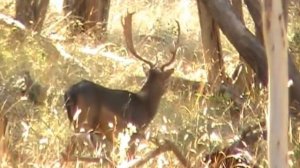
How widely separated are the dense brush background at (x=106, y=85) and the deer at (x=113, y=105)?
122 millimetres

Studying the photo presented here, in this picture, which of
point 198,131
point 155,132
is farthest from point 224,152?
point 155,132

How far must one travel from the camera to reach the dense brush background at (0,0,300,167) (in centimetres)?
462

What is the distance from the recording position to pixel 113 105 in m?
5.66

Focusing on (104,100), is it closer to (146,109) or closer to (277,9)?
(146,109)

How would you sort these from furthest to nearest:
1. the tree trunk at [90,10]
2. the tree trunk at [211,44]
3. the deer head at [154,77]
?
the tree trunk at [90,10] < the tree trunk at [211,44] < the deer head at [154,77]

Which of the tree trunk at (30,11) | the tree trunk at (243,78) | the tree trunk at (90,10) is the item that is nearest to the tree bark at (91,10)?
the tree trunk at (90,10)

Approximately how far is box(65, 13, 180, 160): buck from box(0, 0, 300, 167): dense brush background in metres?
0.12

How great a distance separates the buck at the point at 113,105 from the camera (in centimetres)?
538

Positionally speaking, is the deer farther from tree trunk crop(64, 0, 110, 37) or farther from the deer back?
tree trunk crop(64, 0, 110, 37)

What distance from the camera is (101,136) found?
5.36m

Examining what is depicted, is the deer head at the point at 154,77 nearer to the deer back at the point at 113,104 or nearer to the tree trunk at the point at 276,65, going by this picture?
the deer back at the point at 113,104

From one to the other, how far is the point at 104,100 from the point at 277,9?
3.00m

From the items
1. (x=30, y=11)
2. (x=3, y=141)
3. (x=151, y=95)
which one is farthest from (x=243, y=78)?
(x=30, y=11)

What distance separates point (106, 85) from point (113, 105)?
5.20 feet
